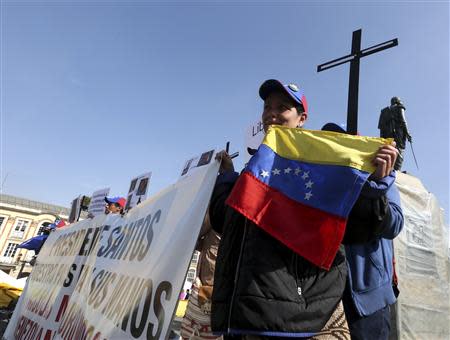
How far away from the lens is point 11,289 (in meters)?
8.72

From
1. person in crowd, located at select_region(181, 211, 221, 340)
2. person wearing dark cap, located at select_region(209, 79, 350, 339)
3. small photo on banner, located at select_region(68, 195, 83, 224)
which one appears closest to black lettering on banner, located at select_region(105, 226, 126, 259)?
person in crowd, located at select_region(181, 211, 221, 340)

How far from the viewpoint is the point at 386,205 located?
119 centimetres

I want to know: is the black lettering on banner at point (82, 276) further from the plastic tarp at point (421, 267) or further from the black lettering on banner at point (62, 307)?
the plastic tarp at point (421, 267)

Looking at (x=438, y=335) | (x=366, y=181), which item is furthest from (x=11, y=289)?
(x=366, y=181)

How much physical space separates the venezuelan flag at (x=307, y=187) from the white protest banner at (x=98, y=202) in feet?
10.7

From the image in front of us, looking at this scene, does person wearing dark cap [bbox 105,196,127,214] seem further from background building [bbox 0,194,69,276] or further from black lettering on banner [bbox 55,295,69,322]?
background building [bbox 0,194,69,276]

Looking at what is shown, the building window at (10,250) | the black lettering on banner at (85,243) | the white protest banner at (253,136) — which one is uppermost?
the white protest banner at (253,136)

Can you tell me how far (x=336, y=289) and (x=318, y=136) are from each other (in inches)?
24.1

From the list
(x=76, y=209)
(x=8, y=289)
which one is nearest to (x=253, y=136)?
(x=76, y=209)

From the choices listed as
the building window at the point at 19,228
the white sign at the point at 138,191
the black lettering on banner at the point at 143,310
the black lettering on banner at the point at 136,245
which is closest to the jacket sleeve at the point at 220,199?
the black lettering on banner at the point at 143,310

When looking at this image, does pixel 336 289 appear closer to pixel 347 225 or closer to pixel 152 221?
pixel 347 225

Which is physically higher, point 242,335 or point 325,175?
point 325,175

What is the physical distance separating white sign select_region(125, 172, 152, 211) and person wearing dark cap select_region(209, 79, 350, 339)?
2190 millimetres

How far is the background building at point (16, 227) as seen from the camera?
143ft
